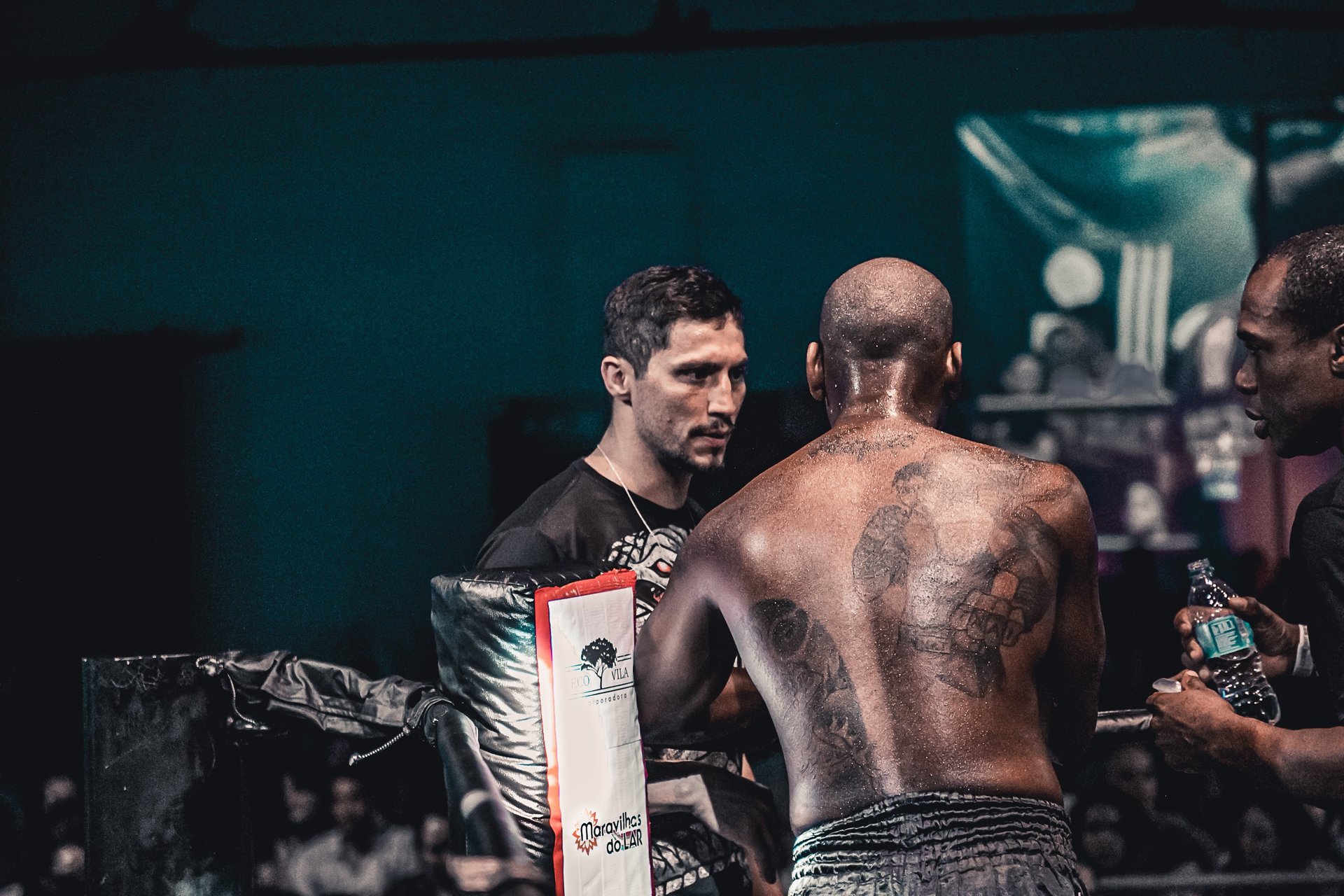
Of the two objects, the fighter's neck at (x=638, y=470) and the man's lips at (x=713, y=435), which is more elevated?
the man's lips at (x=713, y=435)

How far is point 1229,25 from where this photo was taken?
4.06 m

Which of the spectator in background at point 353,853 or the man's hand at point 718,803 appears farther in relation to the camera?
the spectator in background at point 353,853

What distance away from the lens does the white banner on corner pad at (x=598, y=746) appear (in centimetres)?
203

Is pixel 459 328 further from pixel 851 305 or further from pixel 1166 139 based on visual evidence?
pixel 1166 139

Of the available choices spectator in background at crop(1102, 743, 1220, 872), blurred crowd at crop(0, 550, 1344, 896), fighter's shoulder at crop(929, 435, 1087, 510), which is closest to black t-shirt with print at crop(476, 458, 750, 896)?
blurred crowd at crop(0, 550, 1344, 896)

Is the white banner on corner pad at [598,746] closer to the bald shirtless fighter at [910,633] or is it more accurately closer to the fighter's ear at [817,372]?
the bald shirtless fighter at [910,633]

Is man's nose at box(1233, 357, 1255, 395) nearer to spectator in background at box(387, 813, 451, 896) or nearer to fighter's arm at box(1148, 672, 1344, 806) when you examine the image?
fighter's arm at box(1148, 672, 1344, 806)

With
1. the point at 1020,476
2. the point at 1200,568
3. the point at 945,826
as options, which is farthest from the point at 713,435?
the point at 945,826

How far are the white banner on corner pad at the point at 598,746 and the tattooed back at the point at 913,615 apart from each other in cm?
31

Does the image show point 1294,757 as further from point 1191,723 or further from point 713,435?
point 713,435

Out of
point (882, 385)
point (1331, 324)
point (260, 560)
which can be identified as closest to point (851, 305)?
point (882, 385)

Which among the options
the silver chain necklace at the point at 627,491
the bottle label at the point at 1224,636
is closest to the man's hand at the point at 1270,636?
the bottle label at the point at 1224,636

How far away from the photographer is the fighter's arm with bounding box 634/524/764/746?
189 centimetres

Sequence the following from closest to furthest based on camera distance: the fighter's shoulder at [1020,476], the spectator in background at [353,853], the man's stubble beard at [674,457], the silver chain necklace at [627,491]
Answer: the fighter's shoulder at [1020,476], the spectator in background at [353,853], the silver chain necklace at [627,491], the man's stubble beard at [674,457]
